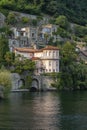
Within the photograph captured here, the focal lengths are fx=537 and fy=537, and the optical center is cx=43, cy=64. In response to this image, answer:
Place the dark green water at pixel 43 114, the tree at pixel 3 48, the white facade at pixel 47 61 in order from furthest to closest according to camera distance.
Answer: the white facade at pixel 47 61 → the tree at pixel 3 48 → the dark green water at pixel 43 114

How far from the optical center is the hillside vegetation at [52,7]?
16962cm

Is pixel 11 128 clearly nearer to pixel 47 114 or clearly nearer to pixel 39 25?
pixel 47 114

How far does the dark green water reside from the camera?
199 feet

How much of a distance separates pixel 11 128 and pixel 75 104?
2565 centimetres

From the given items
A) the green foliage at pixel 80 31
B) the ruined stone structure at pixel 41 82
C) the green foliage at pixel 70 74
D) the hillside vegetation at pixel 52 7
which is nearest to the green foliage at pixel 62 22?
the green foliage at pixel 80 31

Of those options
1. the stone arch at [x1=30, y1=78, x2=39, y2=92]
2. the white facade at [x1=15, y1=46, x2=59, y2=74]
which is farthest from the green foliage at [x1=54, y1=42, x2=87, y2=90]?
the stone arch at [x1=30, y1=78, x2=39, y2=92]

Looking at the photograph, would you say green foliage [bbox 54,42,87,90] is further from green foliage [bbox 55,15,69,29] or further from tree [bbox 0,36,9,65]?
green foliage [bbox 55,15,69,29]

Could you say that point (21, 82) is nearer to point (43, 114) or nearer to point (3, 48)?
point (3, 48)

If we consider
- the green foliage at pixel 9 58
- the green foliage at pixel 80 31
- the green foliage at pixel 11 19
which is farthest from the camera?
the green foliage at pixel 80 31

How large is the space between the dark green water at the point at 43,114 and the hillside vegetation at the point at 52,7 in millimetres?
82459

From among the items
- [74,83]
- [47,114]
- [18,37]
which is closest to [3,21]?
[18,37]

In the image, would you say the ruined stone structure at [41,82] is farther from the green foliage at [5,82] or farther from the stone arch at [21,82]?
the green foliage at [5,82]

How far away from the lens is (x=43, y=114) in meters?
70.4

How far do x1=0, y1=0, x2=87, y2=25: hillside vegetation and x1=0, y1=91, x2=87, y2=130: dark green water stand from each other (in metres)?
82.5
